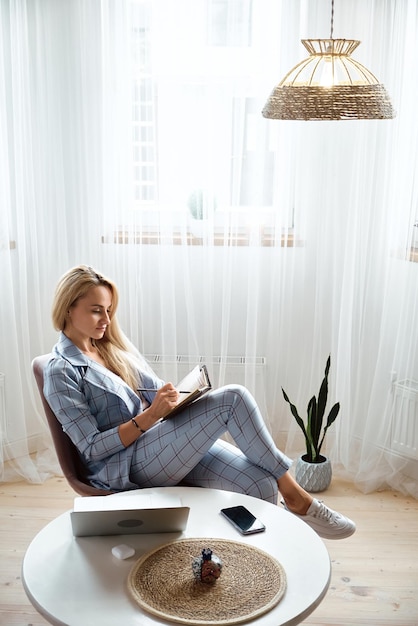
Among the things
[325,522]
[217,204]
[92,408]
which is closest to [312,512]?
[325,522]

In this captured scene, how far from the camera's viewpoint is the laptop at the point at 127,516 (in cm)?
194

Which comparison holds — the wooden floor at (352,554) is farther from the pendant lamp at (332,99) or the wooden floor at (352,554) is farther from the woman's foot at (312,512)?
the pendant lamp at (332,99)

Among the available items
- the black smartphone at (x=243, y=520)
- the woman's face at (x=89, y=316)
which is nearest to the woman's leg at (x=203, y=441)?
the black smartphone at (x=243, y=520)

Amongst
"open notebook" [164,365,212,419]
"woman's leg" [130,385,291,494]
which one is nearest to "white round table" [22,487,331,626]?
"woman's leg" [130,385,291,494]

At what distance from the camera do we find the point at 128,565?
1863mm

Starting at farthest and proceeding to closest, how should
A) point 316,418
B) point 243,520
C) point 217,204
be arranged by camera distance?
1. point 217,204
2. point 316,418
3. point 243,520

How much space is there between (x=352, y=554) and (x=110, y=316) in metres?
1.29

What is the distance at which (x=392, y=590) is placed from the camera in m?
2.67

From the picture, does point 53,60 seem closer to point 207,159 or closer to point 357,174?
point 207,159

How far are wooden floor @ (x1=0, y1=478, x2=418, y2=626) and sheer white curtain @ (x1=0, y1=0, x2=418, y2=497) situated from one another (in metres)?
0.13

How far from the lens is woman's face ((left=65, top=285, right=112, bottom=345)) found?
257 cm

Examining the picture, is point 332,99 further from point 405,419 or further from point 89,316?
point 405,419

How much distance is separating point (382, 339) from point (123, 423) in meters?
1.37

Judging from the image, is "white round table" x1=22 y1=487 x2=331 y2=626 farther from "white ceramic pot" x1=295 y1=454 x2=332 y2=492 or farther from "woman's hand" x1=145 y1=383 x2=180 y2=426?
"white ceramic pot" x1=295 y1=454 x2=332 y2=492
